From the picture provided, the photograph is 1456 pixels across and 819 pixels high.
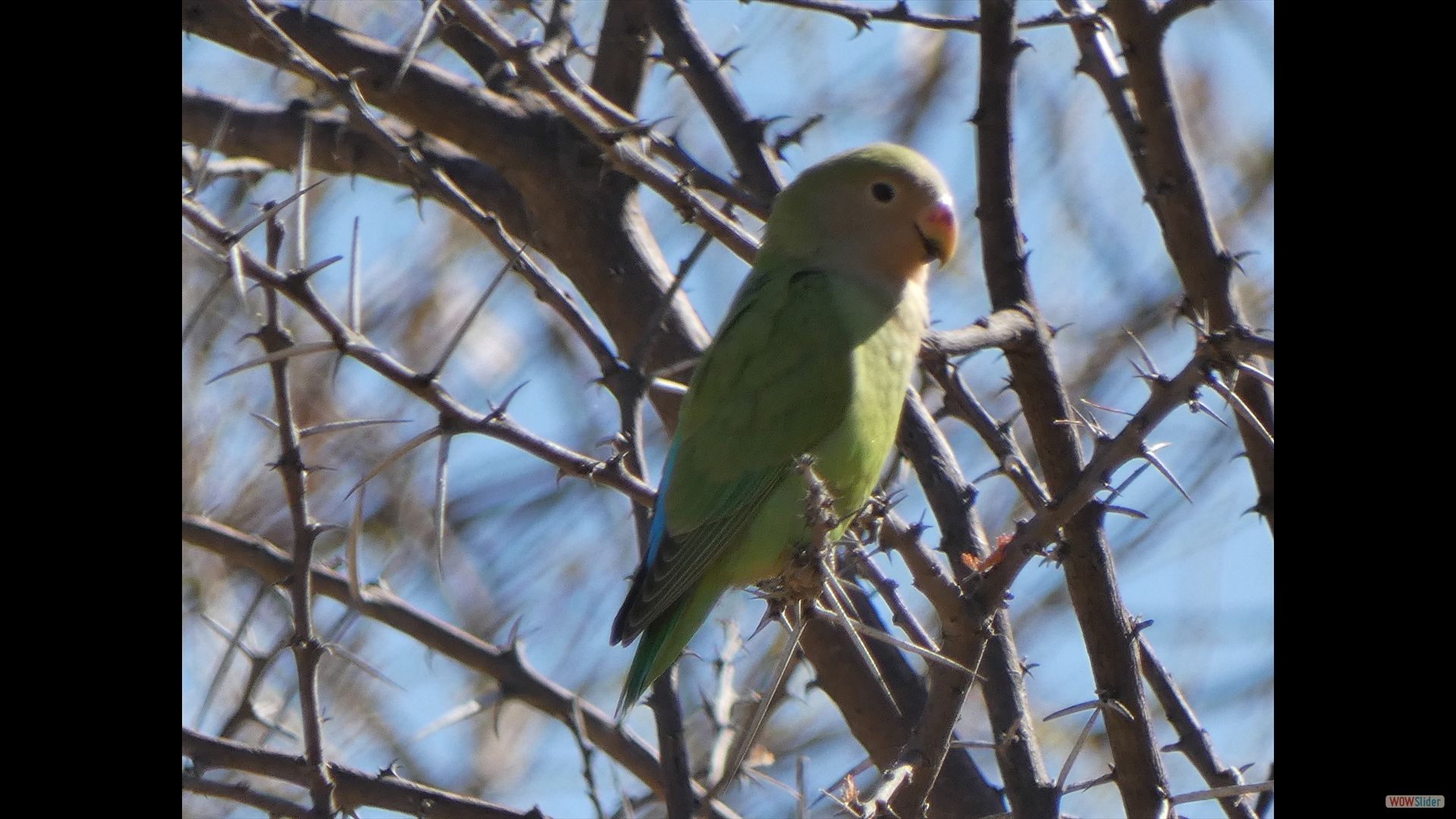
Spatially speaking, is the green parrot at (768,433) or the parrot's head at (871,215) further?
the parrot's head at (871,215)

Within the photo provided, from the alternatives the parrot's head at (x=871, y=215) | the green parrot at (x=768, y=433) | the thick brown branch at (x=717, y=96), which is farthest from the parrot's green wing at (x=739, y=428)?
the thick brown branch at (x=717, y=96)

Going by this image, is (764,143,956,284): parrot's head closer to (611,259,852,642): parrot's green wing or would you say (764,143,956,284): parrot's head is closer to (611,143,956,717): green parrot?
(611,143,956,717): green parrot

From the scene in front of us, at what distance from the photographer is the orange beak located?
163 inches

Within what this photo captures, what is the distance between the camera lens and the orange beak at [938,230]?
13.6 feet

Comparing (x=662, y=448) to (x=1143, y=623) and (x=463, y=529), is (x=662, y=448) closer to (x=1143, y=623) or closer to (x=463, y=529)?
(x=463, y=529)

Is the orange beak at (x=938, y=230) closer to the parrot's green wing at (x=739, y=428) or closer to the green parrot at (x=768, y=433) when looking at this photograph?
the green parrot at (x=768, y=433)

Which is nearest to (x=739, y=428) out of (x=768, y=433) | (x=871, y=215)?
(x=768, y=433)

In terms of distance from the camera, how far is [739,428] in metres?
3.69

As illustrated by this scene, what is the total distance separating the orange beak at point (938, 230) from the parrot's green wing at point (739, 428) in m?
0.45

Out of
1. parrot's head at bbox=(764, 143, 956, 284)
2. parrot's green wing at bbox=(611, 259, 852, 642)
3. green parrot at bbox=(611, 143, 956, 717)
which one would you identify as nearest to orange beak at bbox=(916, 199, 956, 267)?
parrot's head at bbox=(764, 143, 956, 284)
